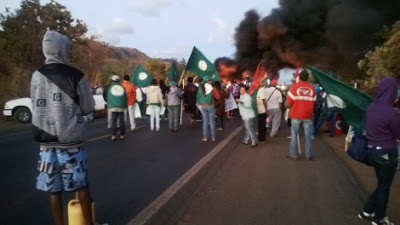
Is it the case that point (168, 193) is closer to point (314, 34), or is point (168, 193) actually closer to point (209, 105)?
point (209, 105)

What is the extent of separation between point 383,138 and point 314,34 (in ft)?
48.5

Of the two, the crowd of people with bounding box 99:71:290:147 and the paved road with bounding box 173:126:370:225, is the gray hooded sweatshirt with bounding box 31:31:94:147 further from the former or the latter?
the crowd of people with bounding box 99:71:290:147

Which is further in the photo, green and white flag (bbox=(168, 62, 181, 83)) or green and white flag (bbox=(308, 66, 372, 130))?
green and white flag (bbox=(168, 62, 181, 83))

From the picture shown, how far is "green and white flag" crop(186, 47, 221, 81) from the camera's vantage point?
572 inches

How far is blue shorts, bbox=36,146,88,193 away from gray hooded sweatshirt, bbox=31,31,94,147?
0.08 metres

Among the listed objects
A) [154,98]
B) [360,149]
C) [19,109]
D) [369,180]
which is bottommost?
[369,180]

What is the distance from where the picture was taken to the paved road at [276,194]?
4.57 meters

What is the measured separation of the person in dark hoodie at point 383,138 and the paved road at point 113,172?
273 centimetres

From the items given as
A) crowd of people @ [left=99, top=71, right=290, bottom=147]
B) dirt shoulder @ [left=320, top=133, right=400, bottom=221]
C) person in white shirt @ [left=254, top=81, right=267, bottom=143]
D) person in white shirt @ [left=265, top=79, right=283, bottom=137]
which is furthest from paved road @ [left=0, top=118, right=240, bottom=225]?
dirt shoulder @ [left=320, top=133, right=400, bottom=221]

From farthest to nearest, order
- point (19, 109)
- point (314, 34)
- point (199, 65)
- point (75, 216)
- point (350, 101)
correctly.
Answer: point (314, 34) → point (19, 109) → point (199, 65) → point (350, 101) → point (75, 216)

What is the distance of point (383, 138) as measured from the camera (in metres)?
4.30

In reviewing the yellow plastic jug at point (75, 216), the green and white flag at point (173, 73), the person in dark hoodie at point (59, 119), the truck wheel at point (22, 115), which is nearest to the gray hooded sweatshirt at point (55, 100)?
the person in dark hoodie at point (59, 119)

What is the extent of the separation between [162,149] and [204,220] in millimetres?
4940

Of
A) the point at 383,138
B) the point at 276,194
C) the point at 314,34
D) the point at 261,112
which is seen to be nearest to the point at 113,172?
the point at 276,194
